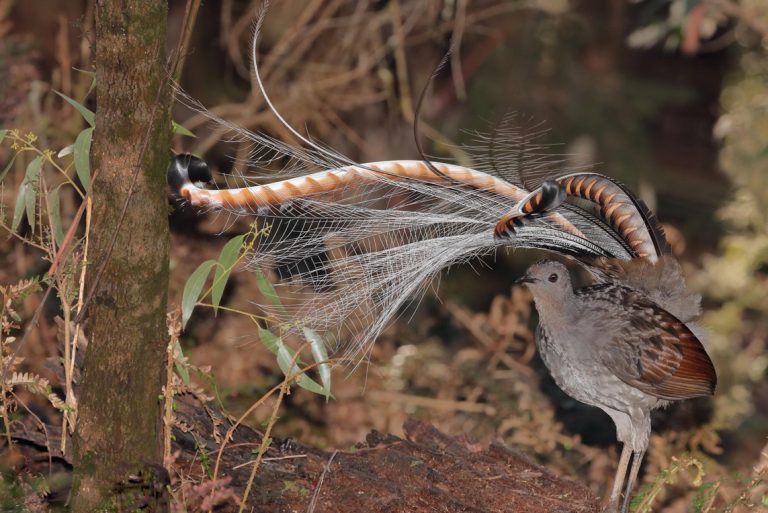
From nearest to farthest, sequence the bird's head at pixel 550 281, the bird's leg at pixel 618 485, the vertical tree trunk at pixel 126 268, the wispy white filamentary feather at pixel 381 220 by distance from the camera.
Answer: the vertical tree trunk at pixel 126 268
the wispy white filamentary feather at pixel 381 220
the bird's leg at pixel 618 485
the bird's head at pixel 550 281

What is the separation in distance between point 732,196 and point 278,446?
5.80 metres

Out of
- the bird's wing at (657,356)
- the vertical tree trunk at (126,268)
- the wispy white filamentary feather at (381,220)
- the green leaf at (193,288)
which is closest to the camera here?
the vertical tree trunk at (126,268)

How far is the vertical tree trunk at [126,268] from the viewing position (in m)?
2.32

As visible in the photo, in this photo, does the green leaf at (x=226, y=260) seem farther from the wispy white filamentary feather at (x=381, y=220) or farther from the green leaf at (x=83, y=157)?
the green leaf at (x=83, y=157)

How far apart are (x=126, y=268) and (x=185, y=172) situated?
41 cm

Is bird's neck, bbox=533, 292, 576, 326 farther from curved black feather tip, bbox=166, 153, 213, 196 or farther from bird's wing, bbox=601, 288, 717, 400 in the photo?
curved black feather tip, bbox=166, 153, 213, 196

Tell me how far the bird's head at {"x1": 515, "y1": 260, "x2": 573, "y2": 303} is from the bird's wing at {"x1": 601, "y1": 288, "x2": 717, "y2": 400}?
0.23 m

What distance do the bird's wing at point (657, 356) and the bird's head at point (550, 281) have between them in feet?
0.76

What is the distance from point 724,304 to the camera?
24.3ft

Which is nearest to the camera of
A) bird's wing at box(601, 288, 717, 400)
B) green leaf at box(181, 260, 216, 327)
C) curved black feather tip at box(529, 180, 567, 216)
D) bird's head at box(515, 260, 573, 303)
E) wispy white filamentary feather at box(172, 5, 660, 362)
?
green leaf at box(181, 260, 216, 327)

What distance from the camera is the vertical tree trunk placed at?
232 cm

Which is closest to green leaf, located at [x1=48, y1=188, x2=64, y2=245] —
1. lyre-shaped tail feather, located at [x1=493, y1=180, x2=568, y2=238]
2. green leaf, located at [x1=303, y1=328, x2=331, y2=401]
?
green leaf, located at [x1=303, y1=328, x2=331, y2=401]

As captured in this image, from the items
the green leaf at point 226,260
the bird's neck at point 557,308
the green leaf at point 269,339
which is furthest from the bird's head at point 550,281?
the green leaf at point 226,260

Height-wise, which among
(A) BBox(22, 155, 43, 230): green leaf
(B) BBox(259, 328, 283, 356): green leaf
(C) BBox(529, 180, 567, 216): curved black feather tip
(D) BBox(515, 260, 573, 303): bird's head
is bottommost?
(D) BBox(515, 260, 573, 303): bird's head
